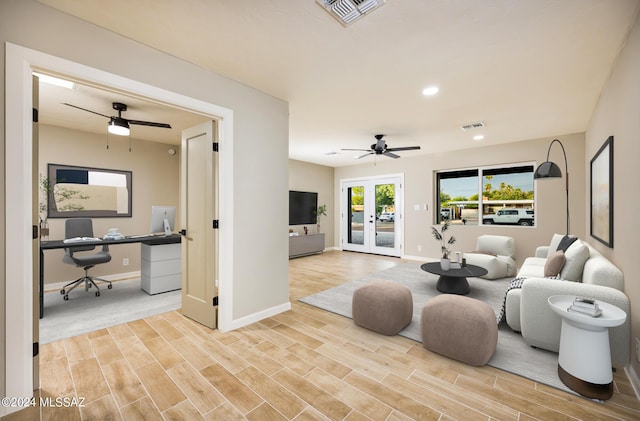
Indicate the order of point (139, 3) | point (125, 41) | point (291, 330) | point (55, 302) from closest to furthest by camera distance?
point (139, 3) → point (125, 41) → point (291, 330) → point (55, 302)

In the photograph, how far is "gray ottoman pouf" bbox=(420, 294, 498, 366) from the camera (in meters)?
2.12

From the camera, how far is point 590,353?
177 cm

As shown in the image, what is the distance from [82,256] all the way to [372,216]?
619 cm

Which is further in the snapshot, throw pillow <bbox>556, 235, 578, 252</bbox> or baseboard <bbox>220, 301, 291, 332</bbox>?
throw pillow <bbox>556, 235, 578, 252</bbox>

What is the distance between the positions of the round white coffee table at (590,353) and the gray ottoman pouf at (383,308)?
1.24 metres

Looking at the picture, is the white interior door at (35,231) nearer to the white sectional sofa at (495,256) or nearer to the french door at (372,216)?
the white sectional sofa at (495,256)

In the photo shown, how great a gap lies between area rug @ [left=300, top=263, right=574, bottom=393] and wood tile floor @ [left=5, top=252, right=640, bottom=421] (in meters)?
0.15

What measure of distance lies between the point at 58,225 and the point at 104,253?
0.88 meters

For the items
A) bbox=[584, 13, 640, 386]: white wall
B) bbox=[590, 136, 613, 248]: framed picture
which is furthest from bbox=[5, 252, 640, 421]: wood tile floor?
bbox=[590, 136, 613, 248]: framed picture

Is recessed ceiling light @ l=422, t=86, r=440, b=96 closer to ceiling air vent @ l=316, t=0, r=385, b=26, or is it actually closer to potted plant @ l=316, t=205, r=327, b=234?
ceiling air vent @ l=316, t=0, r=385, b=26

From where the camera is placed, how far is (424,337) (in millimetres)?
2398

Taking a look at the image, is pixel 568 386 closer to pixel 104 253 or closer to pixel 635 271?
pixel 635 271

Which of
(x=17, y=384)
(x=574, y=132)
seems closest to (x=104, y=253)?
(x=17, y=384)

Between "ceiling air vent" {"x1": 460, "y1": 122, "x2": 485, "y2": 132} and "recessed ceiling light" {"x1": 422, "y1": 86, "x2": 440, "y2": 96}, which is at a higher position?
"recessed ceiling light" {"x1": 422, "y1": 86, "x2": 440, "y2": 96}
